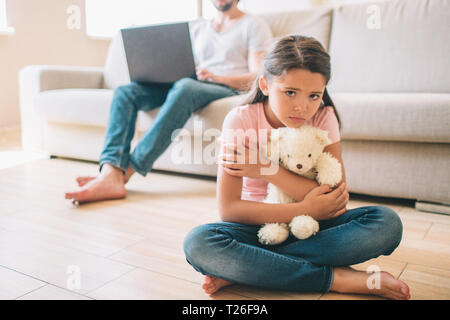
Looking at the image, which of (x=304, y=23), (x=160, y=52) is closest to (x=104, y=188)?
(x=160, y=52)

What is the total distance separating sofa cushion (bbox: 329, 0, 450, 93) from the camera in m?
1.72

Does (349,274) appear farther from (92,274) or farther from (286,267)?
(92,274)

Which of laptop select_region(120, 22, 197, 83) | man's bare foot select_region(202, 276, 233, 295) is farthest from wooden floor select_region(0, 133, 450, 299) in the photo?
laptop select_region(120, 22, 197, 83)

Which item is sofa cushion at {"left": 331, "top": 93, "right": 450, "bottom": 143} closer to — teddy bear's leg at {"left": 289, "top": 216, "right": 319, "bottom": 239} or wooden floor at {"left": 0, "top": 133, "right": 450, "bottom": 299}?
wooden floor at {"left": 0, "top": 133, "right": 450, "bottom": 299}

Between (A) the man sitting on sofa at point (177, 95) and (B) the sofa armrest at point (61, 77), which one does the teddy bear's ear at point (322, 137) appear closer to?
(A) the man sitting on sofa at point (177, 95)

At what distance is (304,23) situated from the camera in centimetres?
205

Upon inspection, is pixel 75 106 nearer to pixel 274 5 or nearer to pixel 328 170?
pixel 328 170

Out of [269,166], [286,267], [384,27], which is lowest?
[286,267]

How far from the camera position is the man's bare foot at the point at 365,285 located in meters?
0.81

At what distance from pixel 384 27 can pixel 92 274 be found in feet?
5.20
